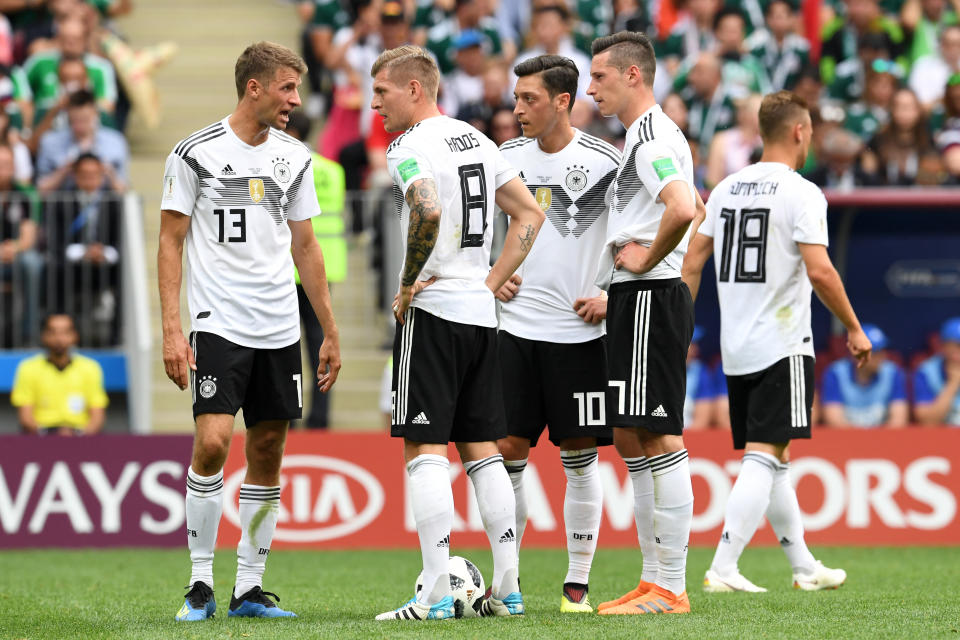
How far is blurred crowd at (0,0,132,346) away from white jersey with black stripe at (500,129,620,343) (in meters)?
7.13

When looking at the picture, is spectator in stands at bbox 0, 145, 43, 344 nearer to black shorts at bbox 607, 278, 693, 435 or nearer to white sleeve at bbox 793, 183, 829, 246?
white sleeve at bbox 793, 183, 829, 246

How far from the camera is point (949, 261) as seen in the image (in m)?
14.7

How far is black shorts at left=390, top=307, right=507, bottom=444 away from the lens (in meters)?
6.39

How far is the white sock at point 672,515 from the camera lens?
6.72m

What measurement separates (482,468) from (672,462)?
887 millimetres

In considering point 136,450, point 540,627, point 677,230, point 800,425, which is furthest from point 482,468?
point 136,450

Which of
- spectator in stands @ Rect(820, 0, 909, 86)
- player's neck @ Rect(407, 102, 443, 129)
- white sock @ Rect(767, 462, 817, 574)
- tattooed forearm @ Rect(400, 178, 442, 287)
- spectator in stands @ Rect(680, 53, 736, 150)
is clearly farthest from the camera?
spectator in stands @ Rect(820, 0, 909, 86)

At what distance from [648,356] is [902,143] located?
27.2 feet

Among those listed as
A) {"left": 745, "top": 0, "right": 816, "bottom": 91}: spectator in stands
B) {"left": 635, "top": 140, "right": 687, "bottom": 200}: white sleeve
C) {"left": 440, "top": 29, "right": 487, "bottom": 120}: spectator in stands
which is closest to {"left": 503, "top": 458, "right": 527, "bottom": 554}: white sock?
{"left": 635, "top": 140, "right": 687, "bottom": 200}: white sleeve

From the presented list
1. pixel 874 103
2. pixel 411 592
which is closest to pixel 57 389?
pixel 411 592

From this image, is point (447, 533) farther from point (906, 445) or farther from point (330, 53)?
point (330, 53)

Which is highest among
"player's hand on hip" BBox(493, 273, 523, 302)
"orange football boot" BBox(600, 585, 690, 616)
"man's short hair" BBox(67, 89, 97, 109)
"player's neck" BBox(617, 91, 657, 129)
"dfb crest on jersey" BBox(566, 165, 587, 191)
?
"man's short hair" BBox(67, 89, 97, 109)

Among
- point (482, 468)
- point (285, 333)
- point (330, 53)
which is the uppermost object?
point (330, 53)

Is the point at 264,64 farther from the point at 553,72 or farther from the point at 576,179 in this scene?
the point at 576,179
